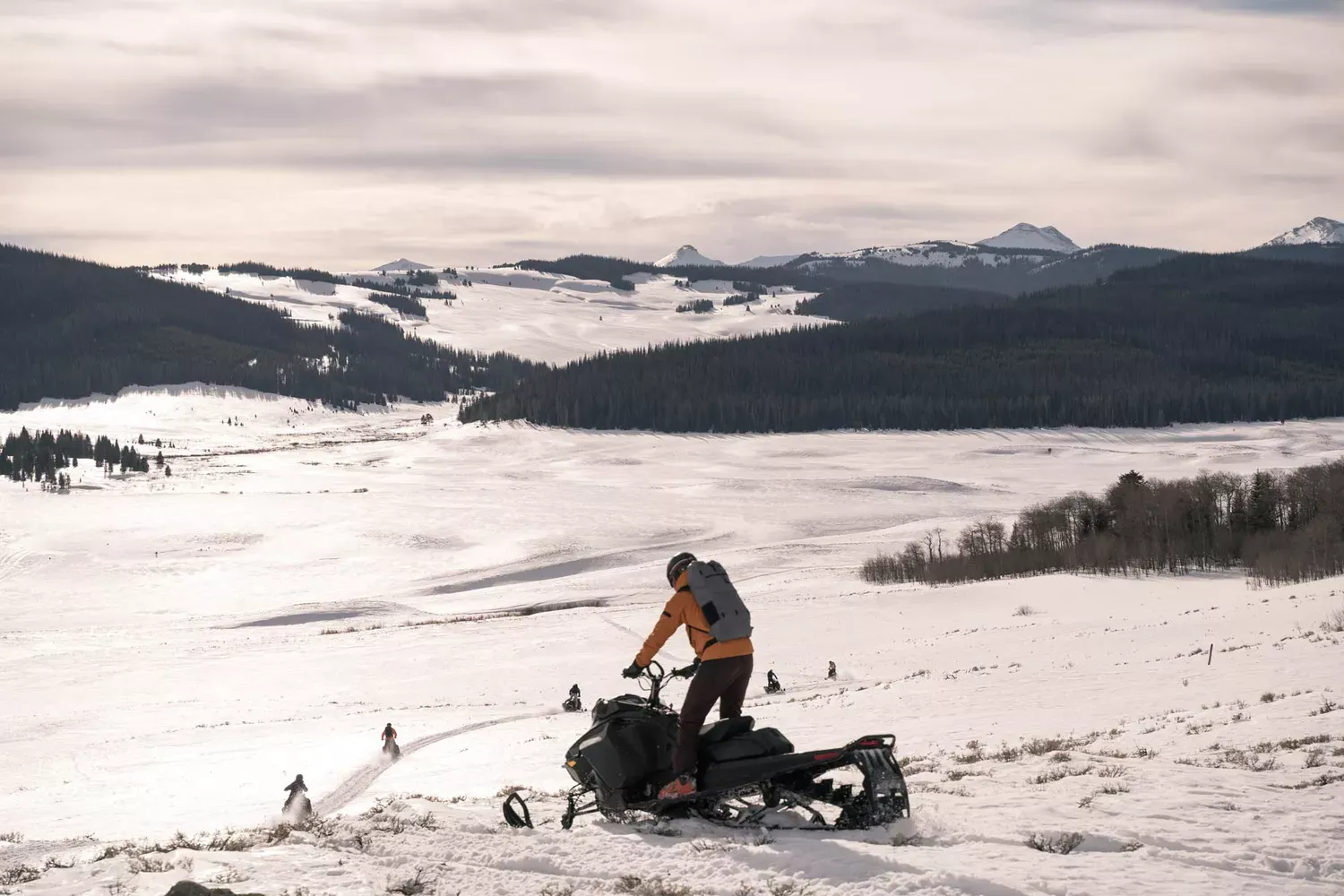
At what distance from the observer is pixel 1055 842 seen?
28.8ft

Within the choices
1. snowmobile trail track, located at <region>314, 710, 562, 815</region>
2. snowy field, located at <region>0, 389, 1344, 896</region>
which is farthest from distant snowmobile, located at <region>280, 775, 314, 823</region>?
snowy field, located at <region>0, 389, 1344, 896</region>

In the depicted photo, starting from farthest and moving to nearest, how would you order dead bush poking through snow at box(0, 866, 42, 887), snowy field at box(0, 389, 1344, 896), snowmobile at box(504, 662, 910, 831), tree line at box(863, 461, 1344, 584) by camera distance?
1. tree line at box(863, 461, 1344, 584)
2. snowmobile at box(504, 662, 910, 831)
3. dead bush poking through snow at box(0, 866, 42, 887)
4. snowy field at box(0, 389, 1344, 896)

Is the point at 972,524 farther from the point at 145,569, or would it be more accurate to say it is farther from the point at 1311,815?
the point at 1311,815

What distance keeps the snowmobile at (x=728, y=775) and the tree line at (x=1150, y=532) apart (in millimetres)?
52166

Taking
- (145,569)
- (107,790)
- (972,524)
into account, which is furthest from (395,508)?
(107,790)

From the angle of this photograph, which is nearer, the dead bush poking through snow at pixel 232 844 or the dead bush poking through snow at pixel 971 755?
the dead bush poking through snow at pixel 232 844

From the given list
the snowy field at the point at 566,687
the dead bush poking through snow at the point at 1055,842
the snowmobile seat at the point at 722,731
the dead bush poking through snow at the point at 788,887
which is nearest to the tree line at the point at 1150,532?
the snowy field at the point at 566,687

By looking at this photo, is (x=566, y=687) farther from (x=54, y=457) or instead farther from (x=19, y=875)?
(x=54, y=457)

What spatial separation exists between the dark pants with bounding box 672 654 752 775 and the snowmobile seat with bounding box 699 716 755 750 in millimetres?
85

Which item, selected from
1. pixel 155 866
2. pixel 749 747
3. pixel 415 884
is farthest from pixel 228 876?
pixel 749 747

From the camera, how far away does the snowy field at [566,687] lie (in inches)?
358

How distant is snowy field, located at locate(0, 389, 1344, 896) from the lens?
9.10 metres

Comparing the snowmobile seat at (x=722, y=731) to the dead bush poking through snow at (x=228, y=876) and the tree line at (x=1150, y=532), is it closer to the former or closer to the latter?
the dead bush poking through snow at (x=228, y=876)

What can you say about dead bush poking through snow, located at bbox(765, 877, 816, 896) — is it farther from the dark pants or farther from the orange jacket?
the orange jacket
